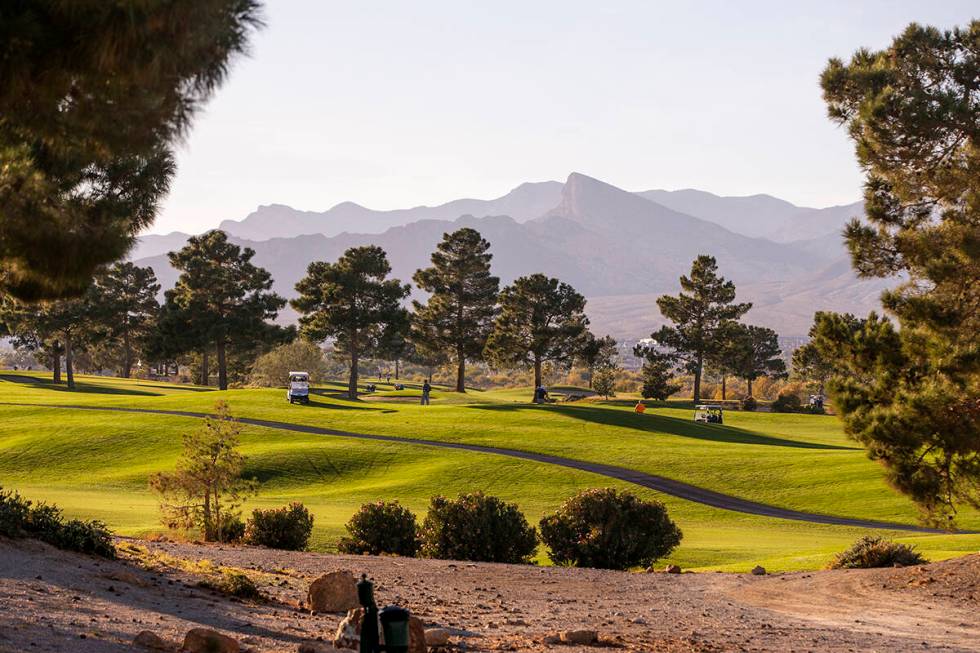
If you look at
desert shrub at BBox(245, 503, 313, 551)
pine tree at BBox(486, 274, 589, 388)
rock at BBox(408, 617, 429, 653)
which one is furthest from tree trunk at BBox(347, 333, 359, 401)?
rock at BBox(408, 617, 429, 653)

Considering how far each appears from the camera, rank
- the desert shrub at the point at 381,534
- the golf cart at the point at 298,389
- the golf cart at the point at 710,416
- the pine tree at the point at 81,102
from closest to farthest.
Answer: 1. the pine tree at the point at 81,102
2. the desert shrub at the point at 381,534
3. the golf cart at the point at 298,389
4. the golf cart at the point at 710,416

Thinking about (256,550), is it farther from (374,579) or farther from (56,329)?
(56,329)

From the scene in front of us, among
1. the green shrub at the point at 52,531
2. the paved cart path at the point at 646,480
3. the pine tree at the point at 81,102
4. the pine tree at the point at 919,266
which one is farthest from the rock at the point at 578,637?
the paved cart path at the point at 646,480

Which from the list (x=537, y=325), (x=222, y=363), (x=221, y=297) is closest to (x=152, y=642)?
(x=537, y=325)

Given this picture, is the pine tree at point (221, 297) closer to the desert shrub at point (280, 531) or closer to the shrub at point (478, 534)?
the desert shrub at point (280, 531)

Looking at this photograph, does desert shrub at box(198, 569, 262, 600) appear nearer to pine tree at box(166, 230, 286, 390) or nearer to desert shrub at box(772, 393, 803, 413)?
pine tree at box(166, 230, 286, 390)

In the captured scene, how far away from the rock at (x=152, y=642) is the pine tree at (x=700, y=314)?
81.5 metres

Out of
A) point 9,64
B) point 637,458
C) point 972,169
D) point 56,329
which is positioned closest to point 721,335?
point 637,458

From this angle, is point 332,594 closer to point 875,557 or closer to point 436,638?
point 436,638

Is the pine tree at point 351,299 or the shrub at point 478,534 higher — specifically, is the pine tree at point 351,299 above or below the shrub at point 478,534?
above

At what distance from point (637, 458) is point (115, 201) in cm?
3999

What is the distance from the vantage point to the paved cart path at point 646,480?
120 ft

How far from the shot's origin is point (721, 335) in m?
89.9

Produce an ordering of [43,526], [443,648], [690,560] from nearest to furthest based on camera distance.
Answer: [443,648] → [43,526] → [690,560]
